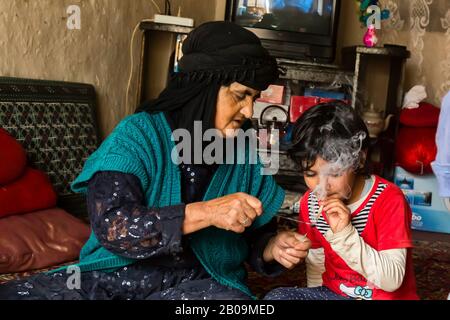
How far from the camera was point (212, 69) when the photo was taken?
1.73 m

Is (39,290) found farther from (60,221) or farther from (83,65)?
(83,65)

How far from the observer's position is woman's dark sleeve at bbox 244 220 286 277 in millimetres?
1858

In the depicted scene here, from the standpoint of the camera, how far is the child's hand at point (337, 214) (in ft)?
5.37

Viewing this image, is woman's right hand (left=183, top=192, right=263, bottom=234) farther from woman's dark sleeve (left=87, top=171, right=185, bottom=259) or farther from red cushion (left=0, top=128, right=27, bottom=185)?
red cushion (left=0, top=128, right=27, bottom=185)

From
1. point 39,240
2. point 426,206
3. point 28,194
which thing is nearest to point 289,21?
point 426,206

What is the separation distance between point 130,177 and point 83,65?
2245 mm

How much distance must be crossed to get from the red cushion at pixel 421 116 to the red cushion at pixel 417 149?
0.16 feet

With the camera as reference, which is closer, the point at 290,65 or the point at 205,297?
the point at 205,297

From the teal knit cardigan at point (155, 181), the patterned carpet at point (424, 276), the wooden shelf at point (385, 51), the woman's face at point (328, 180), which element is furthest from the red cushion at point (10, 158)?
the wooden shelf at point (385, 51)

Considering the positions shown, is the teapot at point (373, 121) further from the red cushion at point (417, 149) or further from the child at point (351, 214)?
the child at point (351, 214)

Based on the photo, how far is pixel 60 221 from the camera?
278 cm

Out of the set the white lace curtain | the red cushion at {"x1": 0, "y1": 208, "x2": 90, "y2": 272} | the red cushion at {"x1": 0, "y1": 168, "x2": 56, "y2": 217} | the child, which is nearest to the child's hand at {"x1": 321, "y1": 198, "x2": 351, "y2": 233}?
the child

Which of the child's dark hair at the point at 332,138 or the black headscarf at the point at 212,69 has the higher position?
the black headscarf at the point at 212,69

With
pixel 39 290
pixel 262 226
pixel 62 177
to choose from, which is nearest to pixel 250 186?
pixel 262 226
